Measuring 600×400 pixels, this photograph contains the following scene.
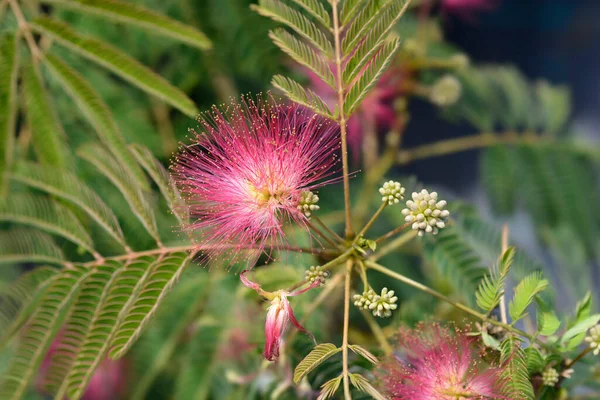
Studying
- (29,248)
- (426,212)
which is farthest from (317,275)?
(29,248)

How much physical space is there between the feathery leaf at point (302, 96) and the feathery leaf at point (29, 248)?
55cm

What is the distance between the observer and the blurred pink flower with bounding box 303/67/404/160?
165cm

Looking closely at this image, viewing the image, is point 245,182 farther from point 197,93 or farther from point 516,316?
point 197,93

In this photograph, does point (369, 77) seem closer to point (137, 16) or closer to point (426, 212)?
point (426, 212)

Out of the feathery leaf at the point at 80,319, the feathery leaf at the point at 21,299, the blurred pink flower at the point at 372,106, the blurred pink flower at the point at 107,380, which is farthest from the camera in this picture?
the blurred pink flower at the point at 107,380

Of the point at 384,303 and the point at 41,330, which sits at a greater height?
the point at 384,303

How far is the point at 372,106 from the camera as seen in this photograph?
1.70 meters

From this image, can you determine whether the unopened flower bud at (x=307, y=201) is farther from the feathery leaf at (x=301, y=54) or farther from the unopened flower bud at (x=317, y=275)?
the feathery leaf at (x=301, y=54)

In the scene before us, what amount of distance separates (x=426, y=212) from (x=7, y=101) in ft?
3.11

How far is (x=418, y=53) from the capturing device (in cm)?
167

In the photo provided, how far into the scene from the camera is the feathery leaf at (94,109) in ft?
3.67

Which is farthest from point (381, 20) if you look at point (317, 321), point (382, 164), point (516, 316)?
point (382, 164)

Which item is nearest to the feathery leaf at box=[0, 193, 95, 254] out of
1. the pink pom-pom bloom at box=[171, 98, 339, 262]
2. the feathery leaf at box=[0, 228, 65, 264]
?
the feathery leaf at box=[0, 228, 65, 264]

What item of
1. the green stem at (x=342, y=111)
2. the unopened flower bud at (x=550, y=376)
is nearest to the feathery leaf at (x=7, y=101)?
the green stem at (x=342, y=111)
